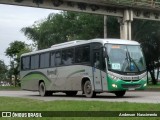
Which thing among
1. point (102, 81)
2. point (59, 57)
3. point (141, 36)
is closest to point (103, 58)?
point (102, 81)

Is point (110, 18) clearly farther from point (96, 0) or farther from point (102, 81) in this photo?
point (102, 81)

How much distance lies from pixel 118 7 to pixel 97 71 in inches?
1026

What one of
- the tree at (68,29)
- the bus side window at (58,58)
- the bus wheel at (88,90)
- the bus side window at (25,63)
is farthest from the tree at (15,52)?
the bus wheel at (88,90)

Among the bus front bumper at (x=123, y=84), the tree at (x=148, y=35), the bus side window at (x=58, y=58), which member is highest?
the tree at (x=148, y=35)

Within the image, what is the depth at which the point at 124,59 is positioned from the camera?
765 inches

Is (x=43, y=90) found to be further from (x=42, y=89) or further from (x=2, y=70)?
(x=2, y=70)

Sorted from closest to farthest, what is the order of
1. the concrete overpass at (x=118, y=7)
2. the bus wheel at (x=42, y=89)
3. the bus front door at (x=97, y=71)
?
the bus front door at (x=97, y=71)
the bus wheel at (x=42, y=89)
the concrete overpass at (x=118, y=7)

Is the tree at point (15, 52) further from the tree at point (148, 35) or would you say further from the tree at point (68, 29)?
the tree at point (148, 35)

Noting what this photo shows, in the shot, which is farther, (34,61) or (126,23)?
(126,23)

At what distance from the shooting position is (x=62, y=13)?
6084 centimetres

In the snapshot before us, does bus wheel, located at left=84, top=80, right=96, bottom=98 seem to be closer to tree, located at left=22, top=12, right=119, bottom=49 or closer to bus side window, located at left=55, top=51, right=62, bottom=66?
bus side window, located at left=55, top=51, right=62, bottom=66

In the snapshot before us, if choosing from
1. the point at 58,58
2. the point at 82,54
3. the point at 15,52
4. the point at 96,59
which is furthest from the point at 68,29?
the point at 96,59

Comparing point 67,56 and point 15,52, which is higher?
point 15,52

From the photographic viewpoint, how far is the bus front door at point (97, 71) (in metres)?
19.6
